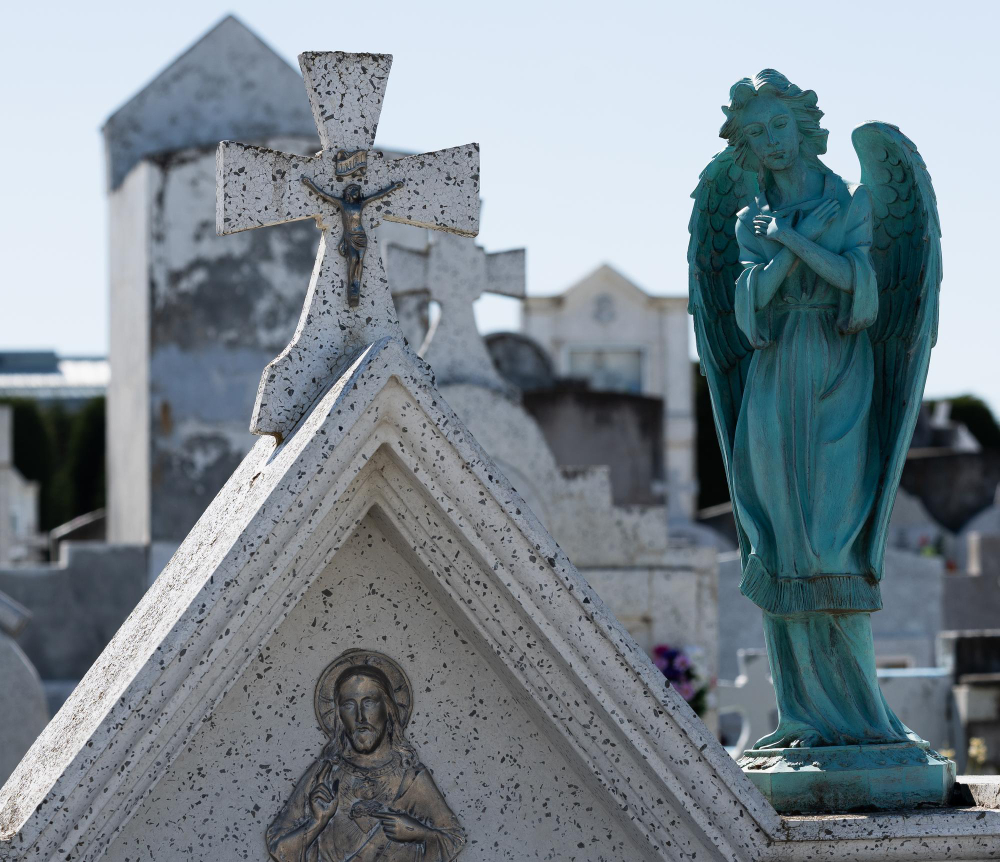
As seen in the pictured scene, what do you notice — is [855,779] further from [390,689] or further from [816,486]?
[390,689]

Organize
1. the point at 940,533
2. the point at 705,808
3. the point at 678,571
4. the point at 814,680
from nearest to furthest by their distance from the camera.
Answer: the point at 705,808
the point at 814,680
the point at 678,571
the point at 940,533

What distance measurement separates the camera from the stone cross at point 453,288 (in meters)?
9.91

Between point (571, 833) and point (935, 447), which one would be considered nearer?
point (571, 833)

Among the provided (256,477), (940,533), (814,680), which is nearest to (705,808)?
(814,680)

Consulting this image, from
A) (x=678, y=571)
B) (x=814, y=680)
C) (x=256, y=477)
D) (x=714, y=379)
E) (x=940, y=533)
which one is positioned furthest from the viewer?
(x=940, y=533)

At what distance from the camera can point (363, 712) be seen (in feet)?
11.2

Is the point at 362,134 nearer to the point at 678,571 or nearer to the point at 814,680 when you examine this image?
the point at 814,680

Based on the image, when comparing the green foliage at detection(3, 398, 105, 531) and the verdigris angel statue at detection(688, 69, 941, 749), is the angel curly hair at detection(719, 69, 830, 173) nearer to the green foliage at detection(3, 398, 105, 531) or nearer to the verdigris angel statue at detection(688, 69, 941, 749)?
the verdigris angel statue at detection(688, 69, 941, 749)

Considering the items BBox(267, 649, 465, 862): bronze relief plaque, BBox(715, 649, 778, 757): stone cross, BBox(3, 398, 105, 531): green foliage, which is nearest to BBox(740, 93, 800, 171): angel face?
BBox(267, 649, 465, 862): bronze relief plaque

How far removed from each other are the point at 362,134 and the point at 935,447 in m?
40.7

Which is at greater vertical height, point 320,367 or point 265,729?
point 320,367

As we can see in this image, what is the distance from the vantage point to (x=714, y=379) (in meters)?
4.23

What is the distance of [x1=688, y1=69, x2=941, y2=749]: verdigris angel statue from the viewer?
3.94 meters

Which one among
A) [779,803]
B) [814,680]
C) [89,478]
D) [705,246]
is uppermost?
[705,246]
